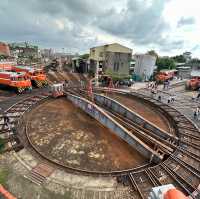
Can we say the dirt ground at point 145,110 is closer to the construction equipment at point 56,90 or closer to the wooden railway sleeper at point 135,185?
the wooden railway sleeper at point 135,185

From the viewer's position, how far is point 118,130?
13594mm

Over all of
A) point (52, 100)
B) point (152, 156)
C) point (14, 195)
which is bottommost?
point (14, 195)

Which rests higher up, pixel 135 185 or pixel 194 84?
pixel 194 84

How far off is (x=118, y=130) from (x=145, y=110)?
8.69 m

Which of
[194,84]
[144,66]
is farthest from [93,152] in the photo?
[144,66]

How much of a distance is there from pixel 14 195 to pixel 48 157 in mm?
3205

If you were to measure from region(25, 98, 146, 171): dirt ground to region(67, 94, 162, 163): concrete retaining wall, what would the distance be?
568 mm

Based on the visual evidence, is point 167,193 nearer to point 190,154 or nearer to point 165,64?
point 190,154

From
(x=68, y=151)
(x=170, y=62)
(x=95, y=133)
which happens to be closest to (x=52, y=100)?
(x=95, y=133)

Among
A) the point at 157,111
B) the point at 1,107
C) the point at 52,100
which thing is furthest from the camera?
the point at 52,100

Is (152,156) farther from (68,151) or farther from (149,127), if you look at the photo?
(68,151)

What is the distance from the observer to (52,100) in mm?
21953

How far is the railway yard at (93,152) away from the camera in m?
8.98

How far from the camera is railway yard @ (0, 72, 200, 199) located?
8.98 meters
